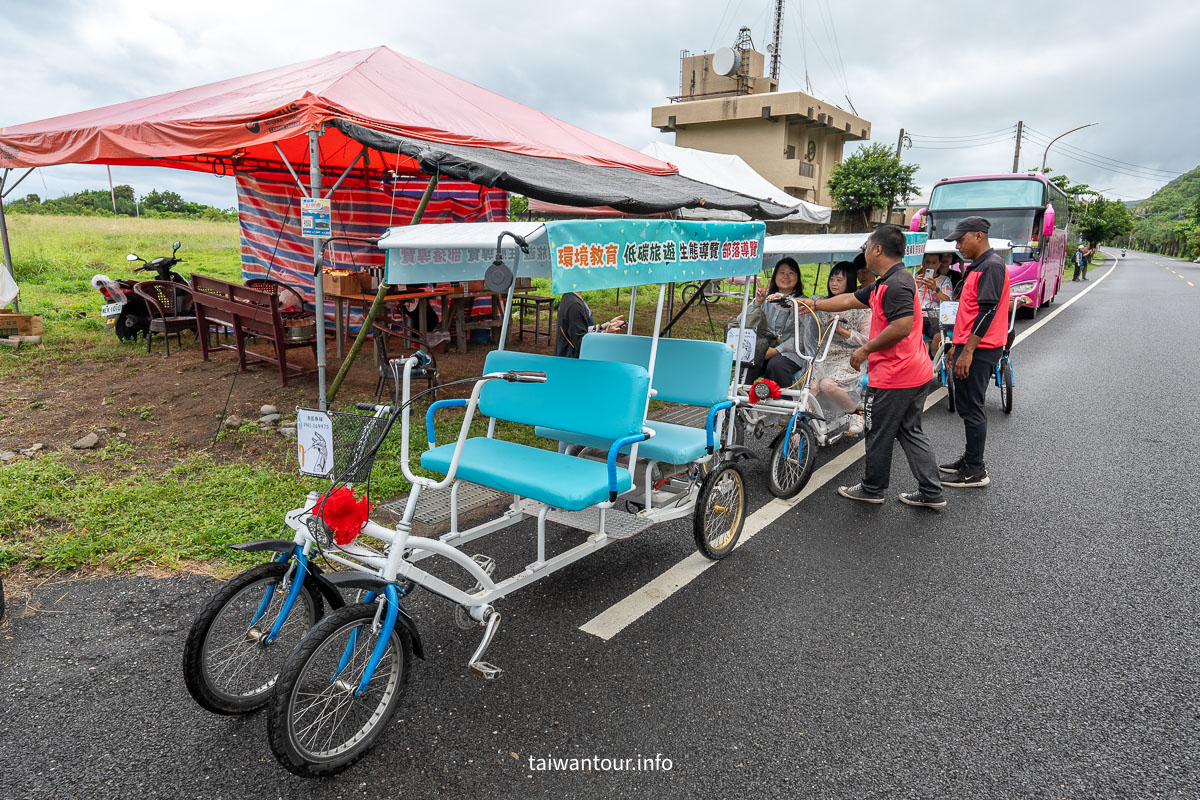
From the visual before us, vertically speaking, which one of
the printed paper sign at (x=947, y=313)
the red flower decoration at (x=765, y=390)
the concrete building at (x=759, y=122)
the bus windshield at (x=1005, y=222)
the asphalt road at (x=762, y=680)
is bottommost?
the asphalt road at (x=762, y=680)

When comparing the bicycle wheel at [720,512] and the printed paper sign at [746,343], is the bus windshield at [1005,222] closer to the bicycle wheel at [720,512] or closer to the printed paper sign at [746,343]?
the printed paper sign at [746,343]

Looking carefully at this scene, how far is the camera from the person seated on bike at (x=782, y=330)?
580cm

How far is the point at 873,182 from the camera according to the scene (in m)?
34.0

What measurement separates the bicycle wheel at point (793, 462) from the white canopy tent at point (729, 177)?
793 cm

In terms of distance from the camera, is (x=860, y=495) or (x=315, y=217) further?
(x=315, y=217)

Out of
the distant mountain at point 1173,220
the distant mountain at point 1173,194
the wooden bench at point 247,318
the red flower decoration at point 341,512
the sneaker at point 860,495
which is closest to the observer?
the red flower decoration at point 341,512

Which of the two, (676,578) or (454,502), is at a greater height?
(454,502)

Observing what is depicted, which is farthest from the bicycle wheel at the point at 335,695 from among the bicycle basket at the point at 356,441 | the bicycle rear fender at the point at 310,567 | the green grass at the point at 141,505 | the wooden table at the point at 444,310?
the wooden table at the point at 444,310

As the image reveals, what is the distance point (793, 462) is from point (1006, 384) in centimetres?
379

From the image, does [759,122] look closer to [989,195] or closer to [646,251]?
[989,195]

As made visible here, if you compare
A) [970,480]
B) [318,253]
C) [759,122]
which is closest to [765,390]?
[970,480]

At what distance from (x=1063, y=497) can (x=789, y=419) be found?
7.22 feet

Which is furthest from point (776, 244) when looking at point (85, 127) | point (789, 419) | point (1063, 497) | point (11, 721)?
point (85, 127)

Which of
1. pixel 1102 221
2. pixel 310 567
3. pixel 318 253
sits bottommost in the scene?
pixel 310 567
